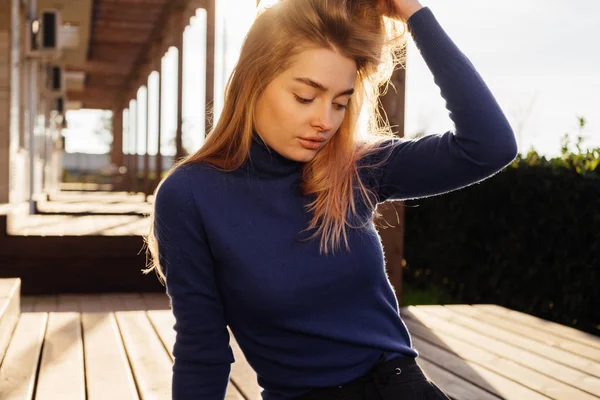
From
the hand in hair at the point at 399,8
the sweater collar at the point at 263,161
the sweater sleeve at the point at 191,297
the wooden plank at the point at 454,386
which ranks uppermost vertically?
the hand in hair at the point at 399,8

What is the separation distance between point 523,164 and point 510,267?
0.82 meters

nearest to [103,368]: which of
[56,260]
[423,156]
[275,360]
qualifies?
[275,360]

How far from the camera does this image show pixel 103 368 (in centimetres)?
302

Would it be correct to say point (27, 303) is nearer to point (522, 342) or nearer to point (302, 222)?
point (522, 342)

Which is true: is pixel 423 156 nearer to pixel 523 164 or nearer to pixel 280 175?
pixel 280 175

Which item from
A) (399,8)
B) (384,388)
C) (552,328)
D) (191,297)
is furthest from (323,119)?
(552,328)

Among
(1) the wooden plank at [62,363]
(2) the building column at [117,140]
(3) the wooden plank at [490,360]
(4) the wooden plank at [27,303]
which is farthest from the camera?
(2) the building column at [117,140]

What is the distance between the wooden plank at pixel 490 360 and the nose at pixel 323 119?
162 cm

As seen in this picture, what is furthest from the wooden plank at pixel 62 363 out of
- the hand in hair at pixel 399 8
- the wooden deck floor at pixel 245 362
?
the hand in hair at pixel 399 8

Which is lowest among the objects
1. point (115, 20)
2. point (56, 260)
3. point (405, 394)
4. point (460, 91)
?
point (56, 260)

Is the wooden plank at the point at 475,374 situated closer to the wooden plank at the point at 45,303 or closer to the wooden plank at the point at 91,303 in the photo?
the wooden plank at the point at 91,303

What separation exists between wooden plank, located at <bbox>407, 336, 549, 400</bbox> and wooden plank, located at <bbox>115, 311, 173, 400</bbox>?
40.6 inches

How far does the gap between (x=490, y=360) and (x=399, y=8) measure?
1976 millimetres

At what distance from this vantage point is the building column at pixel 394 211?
4121mm
